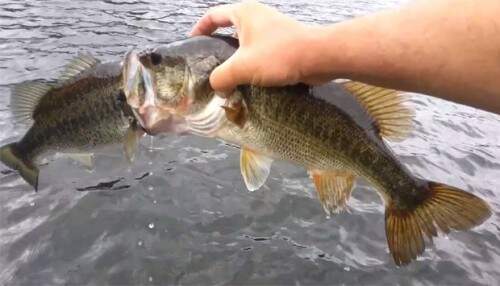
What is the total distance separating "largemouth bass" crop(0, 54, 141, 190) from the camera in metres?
3.07

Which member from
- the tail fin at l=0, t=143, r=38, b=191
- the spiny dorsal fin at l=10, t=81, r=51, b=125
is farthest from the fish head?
the tail fin at l=0, t=143, r=38, b=191

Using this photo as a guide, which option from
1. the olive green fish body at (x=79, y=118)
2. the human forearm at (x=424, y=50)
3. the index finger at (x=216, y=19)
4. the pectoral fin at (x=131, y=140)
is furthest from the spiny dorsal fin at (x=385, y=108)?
the olive green fish body at (x=79, y=118)

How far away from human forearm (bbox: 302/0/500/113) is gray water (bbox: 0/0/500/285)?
2.30 meters

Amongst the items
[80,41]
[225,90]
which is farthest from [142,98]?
[80,41]

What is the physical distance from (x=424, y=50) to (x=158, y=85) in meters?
1.36

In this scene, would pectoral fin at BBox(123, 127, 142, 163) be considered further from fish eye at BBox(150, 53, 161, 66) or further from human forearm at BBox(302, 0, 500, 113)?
human forearm at BBox(302, 0, 500, 113)

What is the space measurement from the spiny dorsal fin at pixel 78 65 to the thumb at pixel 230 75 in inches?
44.3

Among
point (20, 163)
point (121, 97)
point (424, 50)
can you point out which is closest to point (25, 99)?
point (20, 163)

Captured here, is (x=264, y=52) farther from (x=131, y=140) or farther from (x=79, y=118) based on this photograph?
(x=79, y=118)

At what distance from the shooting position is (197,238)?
4.38 metres

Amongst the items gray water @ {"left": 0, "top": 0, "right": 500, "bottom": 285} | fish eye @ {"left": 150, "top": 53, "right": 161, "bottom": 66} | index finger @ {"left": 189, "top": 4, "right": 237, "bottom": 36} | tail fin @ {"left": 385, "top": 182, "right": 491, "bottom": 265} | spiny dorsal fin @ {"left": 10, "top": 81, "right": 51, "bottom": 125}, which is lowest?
gray water @ {"left": 0, "top": 0, "right": 500, "bottom": 285}

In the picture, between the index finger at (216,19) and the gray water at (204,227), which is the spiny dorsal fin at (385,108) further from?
the gray water at (204,227)

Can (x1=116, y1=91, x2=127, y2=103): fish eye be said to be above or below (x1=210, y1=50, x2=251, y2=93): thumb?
below

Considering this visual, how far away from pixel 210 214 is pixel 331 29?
280cm
